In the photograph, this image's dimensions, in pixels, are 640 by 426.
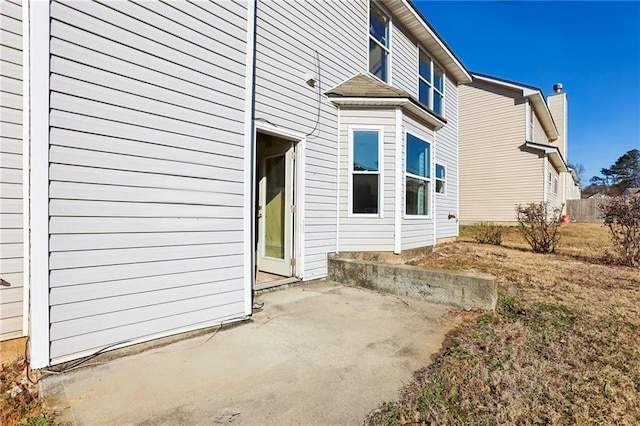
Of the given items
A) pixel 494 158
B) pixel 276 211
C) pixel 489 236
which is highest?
pixel 494 158

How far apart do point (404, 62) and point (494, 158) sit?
10732 millimetres

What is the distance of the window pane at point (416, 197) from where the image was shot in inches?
264

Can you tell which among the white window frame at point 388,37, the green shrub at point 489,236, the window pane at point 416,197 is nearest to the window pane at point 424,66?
the white window frame at point 388,37

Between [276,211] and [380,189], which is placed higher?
[380,189]

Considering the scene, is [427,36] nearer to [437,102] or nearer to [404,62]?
[404,62]

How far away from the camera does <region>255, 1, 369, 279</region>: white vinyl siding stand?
191 inches

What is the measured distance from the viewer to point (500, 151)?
53.1 feet

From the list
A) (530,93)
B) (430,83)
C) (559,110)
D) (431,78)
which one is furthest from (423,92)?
(559,110)

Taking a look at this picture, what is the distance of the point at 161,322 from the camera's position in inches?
117

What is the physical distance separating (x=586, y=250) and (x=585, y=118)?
2655 cm

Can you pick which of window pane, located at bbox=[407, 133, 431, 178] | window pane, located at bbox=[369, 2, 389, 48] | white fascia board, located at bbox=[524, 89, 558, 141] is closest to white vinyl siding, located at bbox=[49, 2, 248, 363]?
window pane, located at bbox=[407, 133, 431, 178]

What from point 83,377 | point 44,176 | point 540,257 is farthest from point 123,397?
point 540,257

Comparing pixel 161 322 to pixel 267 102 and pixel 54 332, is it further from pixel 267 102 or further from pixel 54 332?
pixel 267 102

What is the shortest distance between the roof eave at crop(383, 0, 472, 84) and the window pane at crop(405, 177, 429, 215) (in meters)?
4.00
